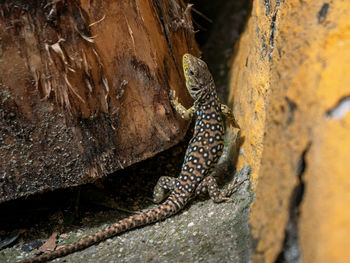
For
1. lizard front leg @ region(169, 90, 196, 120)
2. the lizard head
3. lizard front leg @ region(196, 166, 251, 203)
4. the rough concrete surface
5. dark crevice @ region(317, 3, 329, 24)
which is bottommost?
the rough concrete surface

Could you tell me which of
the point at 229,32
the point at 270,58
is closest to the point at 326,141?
the point at 270,58

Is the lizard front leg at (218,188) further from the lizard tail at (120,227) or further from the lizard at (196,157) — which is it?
the lizard tail at (120,227)

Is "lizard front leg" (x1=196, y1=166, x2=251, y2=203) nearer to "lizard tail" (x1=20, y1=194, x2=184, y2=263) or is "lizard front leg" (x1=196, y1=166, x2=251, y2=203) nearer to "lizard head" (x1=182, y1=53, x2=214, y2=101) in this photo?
"lizard tail" (x1=20, y1=194, x2=184, y2=263)

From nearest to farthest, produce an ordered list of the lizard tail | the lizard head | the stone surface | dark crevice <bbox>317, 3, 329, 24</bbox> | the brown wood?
the stone surface, dark crevice <bbox>317, 3, 329, 24</bbox>, the brown wood, the lizard tail, the lizard head

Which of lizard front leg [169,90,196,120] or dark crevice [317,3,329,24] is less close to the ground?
dark crevice [317,3,329,24]

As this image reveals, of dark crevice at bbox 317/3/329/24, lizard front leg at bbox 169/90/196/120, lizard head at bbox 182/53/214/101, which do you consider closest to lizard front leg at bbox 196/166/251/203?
lizard front leg at bbox 169/90/196/120

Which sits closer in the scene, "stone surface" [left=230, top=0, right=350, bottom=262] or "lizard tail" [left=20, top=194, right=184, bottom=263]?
"stone surface" [left=230, top=0, right=350, bottom=262]

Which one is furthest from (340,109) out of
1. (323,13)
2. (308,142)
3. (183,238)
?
(183,238)
